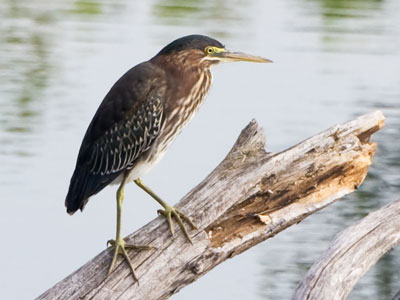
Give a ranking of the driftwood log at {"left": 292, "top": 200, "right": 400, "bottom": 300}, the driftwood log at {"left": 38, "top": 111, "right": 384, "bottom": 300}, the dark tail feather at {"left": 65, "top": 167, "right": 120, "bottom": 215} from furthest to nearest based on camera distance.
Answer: the dark tail feather at {"left": 65, "top": 167, "right": 120, "bottom": 215} → the driftwood log at {"left": 38, "top": 111, "right": 384, "bottom": 300} → the driftwood log at {"left": 292, "top": 200, "right": 400, "bottom": 300}

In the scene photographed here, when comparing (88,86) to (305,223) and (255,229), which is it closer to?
(305,223)

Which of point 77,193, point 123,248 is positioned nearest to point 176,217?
point 123,248

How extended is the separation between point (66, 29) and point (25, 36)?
2.22 ft

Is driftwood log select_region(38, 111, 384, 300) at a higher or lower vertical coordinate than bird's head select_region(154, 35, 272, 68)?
lower

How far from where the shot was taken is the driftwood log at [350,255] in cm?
441

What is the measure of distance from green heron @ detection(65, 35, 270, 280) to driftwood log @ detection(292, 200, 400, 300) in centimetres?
95

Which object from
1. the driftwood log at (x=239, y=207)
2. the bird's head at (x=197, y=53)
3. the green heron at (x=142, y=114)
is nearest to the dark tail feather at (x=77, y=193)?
the green heron at (x=142, y=114)

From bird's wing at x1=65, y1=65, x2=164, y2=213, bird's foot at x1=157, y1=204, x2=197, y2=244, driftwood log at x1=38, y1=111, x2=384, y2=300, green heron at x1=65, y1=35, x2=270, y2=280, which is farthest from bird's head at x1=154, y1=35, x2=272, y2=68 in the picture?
bird's foot at x1=157, y1=204, x2=197, y2=244

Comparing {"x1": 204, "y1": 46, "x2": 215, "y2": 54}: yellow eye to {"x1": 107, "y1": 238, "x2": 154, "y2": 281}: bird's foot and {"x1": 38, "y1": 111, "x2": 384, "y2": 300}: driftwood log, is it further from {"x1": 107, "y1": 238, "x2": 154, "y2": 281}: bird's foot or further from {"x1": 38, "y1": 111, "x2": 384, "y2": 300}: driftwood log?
{"x1": 107, "y1": 238, "x2": 154, "y2": 281}: bird's foot

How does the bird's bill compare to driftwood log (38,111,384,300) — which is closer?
driftwood log (38,111,384,300)

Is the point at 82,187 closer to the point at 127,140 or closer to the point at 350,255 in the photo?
the point at 127,140

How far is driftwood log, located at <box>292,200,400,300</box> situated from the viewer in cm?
441

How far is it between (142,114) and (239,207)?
73 cm

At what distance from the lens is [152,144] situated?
5.22 metres
